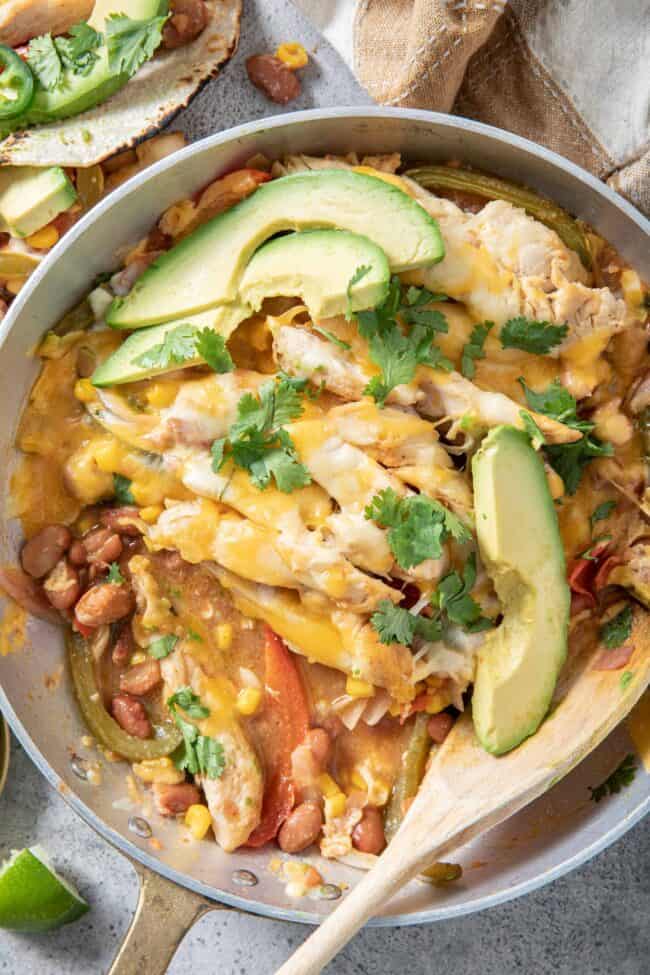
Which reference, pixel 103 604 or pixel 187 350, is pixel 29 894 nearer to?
pixel 103 604

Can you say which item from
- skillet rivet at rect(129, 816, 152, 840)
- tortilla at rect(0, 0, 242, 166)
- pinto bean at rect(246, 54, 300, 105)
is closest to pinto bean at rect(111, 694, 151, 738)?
skillet rivet at rect(129, 816, 152, 840)

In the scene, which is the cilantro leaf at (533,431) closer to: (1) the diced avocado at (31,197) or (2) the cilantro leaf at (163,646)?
(2) the cilantro leaf at (163,646)

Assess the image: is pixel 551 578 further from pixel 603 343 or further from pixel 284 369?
pixel 284 369

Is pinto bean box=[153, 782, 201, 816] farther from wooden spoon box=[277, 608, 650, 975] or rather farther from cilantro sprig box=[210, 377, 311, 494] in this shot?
cilantro sprig box=[210, 377, 311, 494]

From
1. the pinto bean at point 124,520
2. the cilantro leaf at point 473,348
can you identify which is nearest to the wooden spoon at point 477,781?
the cilantro leaf at point 473,348

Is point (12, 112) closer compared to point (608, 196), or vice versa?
point (608, 196)

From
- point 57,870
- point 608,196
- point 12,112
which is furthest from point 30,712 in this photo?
point 608,196

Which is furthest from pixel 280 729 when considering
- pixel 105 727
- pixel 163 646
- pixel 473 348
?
pixel 473 348
